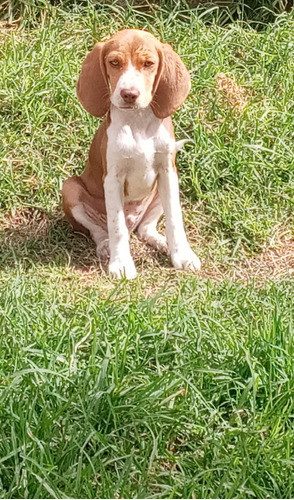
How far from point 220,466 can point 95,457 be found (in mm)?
439

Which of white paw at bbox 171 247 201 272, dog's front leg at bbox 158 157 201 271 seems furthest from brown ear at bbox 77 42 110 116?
white paw at bbox 171 247 201 272

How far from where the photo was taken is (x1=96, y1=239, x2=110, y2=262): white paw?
5.23 metres

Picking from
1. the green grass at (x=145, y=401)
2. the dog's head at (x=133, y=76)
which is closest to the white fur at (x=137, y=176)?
the dog's head at (x=133, y=76)

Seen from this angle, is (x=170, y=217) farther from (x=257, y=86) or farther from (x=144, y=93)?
(x=257, y=86)

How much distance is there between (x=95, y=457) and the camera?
331 centimetres

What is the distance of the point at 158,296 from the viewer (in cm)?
440

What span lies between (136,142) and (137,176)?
0.21 metres

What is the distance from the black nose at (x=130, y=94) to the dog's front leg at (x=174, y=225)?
0.54 metres

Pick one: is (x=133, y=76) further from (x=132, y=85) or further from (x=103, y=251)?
(x=103, y=251)

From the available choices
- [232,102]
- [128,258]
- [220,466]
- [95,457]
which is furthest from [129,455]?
[232,102]

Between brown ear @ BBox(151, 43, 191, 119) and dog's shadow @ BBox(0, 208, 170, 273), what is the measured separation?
82 cm

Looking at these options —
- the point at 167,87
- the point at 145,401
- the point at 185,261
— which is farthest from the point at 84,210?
the point at 145,401

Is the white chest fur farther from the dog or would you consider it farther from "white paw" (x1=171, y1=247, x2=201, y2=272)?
"white paw" (x1=171, y1=247, x2=201, y2=272)

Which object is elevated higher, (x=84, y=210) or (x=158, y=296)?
(x=158, y=296)
